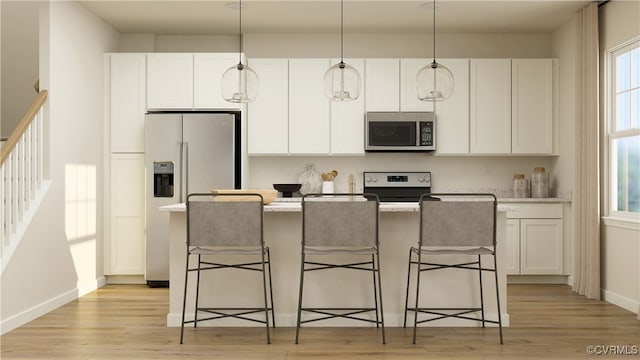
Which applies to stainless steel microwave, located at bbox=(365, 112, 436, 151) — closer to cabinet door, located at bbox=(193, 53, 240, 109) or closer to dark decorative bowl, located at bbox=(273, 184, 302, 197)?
dark decorative bowl, located at bbox=(273, 184, 302, 197)

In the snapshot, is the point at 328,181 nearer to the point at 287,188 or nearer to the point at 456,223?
the point at 287,188

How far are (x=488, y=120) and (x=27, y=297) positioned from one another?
4.67 metres

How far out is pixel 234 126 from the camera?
612cm

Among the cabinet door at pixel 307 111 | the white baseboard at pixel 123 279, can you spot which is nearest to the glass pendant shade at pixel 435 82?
the cabinet door at pixel 307 111

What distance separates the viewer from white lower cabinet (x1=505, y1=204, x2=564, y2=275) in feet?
20.2

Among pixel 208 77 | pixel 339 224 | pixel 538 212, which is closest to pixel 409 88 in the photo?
pixel 538 212

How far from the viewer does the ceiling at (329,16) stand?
223 inches

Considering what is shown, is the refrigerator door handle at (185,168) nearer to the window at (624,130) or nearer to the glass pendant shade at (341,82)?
the glass pendant shade at (341,82)

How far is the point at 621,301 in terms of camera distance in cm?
511

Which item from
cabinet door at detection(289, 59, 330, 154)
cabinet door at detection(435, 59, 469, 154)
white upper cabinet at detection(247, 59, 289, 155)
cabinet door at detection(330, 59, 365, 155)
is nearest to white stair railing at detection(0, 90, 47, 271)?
white upper cabinet at detection(247, 59, 289, 155)

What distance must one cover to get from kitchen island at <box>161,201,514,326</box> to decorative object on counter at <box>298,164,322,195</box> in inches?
91.3

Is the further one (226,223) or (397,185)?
(397,185)

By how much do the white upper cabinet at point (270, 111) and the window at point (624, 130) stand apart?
124 inches

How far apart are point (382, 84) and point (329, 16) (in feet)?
3.07
